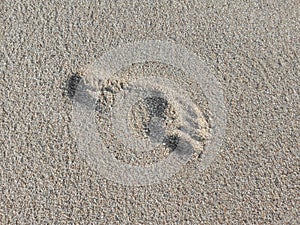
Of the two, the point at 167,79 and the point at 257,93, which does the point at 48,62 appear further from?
the point at 257,93

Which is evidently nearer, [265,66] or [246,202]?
[246,202]

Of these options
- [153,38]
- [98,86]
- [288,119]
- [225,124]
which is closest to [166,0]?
[153,38]

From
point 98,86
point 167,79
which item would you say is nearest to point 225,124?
point 167,79

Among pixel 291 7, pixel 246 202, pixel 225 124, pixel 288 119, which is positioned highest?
pixel 291 7

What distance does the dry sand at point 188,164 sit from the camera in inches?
71.0

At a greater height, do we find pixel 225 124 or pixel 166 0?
pixel 166 0

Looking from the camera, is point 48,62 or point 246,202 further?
point 48,62

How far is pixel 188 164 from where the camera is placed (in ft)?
6.02

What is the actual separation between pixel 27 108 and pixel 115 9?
26.1 inches

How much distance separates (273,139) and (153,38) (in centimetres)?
76

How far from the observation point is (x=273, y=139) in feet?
6.13

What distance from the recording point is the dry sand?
180 centimetres

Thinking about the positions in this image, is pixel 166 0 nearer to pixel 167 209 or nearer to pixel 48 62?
pixel 48 62

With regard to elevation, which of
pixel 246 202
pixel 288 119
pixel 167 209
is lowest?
pixel 167 209
